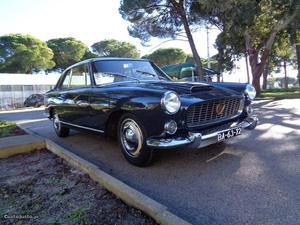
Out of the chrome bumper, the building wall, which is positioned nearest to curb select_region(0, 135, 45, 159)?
the chrome bumper

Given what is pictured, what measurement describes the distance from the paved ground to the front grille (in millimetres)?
631

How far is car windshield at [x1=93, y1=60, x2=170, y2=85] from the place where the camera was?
4605 millimetres

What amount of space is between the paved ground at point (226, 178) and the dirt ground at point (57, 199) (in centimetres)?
42

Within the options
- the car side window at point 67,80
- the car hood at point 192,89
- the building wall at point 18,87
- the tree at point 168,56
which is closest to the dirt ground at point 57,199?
the car hood at point 192,89

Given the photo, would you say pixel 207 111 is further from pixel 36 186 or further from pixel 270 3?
pixel 270 3

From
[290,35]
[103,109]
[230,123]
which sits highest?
[290,35]

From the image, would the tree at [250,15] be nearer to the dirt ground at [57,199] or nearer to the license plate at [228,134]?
the license plate at [228,134]

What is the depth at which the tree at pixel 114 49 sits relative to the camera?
178ft

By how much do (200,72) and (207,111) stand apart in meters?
12.8

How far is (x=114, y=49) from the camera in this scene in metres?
55.3

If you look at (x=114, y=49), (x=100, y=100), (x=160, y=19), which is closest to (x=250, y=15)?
(x=160, y=19)

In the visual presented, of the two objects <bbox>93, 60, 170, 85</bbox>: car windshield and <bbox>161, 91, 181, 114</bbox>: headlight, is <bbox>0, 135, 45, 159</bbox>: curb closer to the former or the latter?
<bbox>93, 60, 170, 85</bbox>: car windshield

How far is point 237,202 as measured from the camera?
2.59 m

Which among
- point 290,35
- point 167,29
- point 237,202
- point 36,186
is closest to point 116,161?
point 36,186
